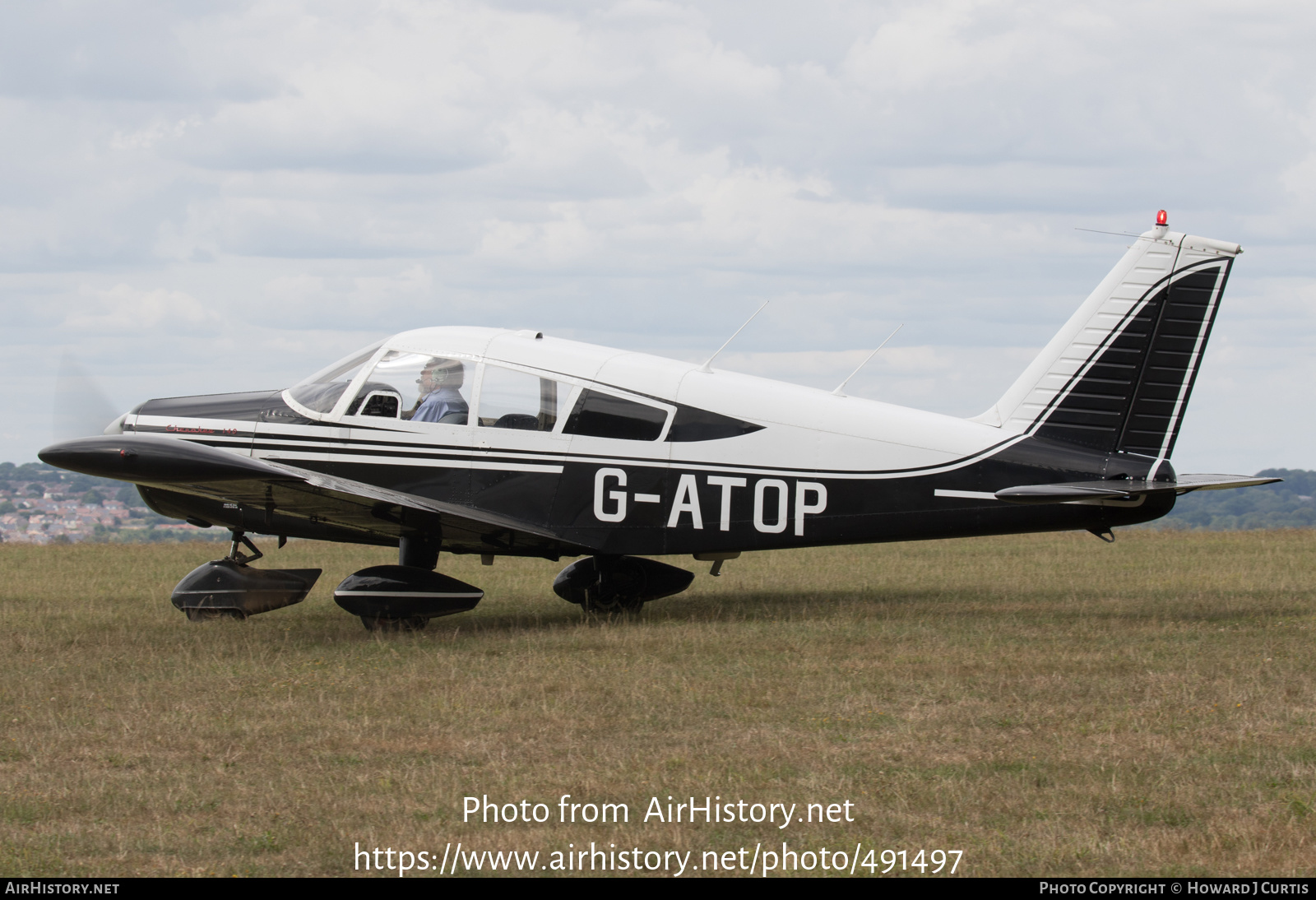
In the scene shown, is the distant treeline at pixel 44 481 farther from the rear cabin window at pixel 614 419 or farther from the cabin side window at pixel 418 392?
the rear cabin window at pixel 614 419

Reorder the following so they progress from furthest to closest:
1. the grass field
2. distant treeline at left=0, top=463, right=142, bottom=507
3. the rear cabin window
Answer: distant treeline at left=0, top=463, right=142, bottom=507 < the rear cabin window < the grass field

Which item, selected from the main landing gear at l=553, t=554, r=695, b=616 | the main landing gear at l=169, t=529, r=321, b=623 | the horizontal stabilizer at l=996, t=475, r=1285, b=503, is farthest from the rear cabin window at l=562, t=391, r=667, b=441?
the horizontal stabilizer at l=996, t=475, r=1285, b=503

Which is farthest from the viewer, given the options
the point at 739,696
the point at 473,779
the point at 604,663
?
the point at 604,663

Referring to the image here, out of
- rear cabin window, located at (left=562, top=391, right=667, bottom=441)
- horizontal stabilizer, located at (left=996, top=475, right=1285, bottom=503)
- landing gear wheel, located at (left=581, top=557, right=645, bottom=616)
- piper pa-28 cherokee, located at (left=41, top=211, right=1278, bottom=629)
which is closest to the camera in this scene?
horizontal stabilizer, located at (left=996, top=475, right=1285, bottom=503)

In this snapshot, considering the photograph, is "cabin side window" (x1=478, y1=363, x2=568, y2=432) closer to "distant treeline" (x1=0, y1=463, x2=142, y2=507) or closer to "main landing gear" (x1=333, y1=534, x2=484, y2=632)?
"main landing gear" (x1=333, y1=534, x2=484, y2=632)

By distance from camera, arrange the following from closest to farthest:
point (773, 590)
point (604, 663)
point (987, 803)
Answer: point (987, 803)
point (604, 663)
point (773, 590)

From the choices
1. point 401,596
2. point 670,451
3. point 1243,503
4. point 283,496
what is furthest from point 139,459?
point 1243,503

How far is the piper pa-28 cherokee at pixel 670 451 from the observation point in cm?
969

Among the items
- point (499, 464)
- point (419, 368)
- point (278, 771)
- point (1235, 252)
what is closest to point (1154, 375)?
point (1235, 252)

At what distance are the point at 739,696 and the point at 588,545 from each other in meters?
3.31

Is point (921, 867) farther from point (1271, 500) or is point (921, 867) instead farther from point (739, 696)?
point (1271, 500)

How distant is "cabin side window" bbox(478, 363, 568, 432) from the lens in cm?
1015

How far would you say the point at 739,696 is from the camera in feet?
23.4

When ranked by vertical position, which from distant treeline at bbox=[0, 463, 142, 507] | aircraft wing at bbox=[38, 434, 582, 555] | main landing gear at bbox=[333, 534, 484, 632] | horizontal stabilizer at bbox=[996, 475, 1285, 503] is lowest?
distant treeline at bbox=[0, 463, 142, 507]
